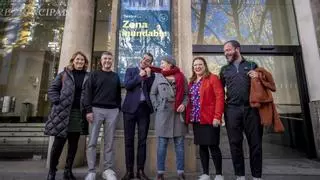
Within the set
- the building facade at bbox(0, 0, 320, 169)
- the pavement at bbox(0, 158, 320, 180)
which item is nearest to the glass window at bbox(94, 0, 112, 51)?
the building facade at bbox(0, 0, 320, 169)

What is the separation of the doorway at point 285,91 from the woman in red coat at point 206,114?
3097 mm

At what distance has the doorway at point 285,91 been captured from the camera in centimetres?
752

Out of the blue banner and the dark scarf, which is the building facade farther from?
the dark scarf

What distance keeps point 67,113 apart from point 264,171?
3.90 metres

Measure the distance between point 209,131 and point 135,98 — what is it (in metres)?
1.35

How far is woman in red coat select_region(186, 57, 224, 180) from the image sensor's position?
4.36 metres

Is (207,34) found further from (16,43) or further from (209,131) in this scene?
(16,43)

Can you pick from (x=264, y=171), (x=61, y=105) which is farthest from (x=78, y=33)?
(x=264, y=171)

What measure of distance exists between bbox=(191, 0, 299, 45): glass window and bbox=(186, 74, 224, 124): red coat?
3744mm

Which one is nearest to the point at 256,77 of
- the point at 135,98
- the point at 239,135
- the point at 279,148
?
the point at 239,135

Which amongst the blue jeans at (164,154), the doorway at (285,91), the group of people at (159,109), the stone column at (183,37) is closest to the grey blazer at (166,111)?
the group of people at (159,109)

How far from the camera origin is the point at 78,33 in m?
6.25

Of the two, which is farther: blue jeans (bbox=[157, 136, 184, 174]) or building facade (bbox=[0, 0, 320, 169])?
building facade (bbox=[0, 0, 320, 169])

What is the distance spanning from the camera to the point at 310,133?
7.27 meters
